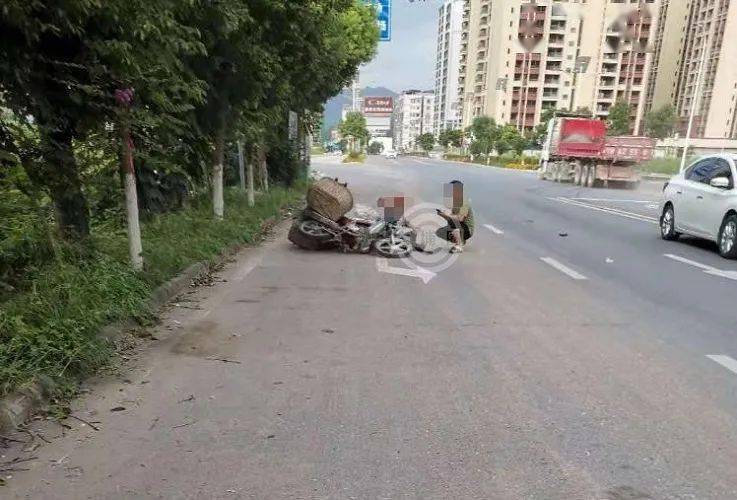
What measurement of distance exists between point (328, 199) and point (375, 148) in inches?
5035

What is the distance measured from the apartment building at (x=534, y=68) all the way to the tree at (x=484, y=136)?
13966 millimetres

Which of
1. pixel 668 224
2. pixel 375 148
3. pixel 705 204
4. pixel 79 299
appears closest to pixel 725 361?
pixel 79 299

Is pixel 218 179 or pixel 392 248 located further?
pixel 218 179

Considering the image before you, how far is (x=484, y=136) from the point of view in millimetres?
84812

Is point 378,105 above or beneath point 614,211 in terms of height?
above

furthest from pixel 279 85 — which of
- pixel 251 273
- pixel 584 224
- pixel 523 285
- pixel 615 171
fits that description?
pixel 615 171

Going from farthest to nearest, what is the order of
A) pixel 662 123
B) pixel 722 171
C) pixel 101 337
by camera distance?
pixel 662 123 < pixel 722 171 < pixel 101 337

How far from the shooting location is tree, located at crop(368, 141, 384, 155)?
13262cm

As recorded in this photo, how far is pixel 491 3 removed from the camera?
386 ft

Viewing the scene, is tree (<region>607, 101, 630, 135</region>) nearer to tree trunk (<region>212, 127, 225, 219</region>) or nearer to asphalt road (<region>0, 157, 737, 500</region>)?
tree trunk (<region>212, 127, 225, 219</region>)

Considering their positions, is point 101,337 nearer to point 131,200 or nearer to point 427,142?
point 131,200

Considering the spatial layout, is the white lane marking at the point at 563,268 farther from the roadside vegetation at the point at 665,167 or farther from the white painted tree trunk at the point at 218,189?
the roadside vegetation at the point at 665,167

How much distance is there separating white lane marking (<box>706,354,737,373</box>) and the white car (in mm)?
5797

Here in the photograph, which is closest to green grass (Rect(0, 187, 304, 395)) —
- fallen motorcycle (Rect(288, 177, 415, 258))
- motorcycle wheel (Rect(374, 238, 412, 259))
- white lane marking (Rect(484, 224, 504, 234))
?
fallen motorcycle (Rect(288, 177, 415, 258))
